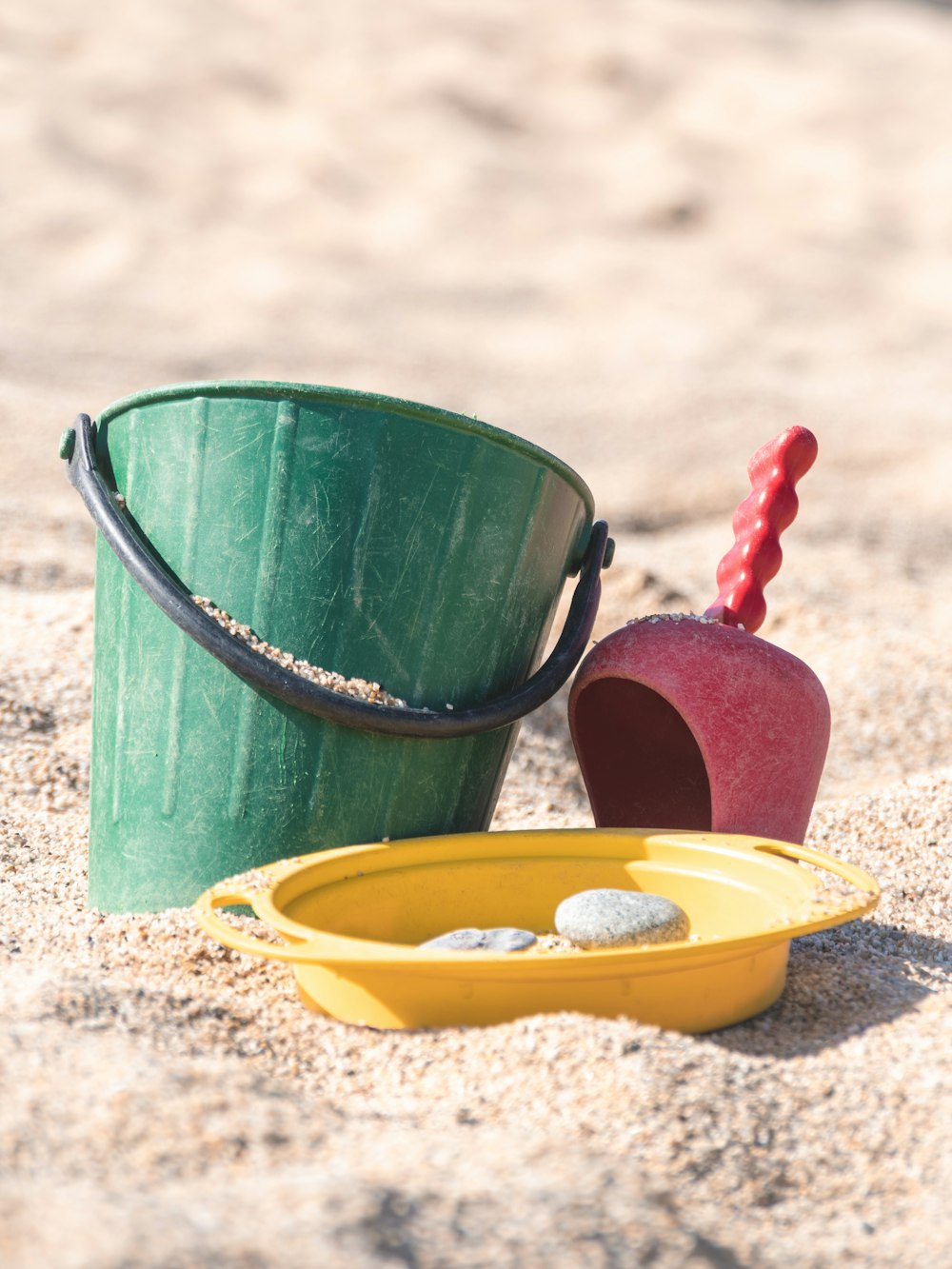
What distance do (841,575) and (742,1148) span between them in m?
3.33

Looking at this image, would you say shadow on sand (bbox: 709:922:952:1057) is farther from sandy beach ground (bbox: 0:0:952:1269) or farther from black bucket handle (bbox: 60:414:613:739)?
black bucket handle (bbox: 60:414:613:739)

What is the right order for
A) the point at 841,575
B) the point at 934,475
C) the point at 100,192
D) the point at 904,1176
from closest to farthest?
the point at 904,1176 < the point at 841,575 < the point at 934,475 < the point at 100,192

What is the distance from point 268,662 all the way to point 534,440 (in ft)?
14.4

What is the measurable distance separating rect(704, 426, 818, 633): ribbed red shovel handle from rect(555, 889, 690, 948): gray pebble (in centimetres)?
54

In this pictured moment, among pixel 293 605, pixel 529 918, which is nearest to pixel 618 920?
pixel 529 918

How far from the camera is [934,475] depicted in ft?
17.0

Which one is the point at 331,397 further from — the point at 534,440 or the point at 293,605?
the point at 534,440

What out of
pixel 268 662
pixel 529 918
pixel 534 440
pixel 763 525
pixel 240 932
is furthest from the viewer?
pixel 534 440

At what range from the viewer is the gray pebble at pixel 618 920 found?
4.62 ft

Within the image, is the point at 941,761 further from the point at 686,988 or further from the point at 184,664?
the point at 184,664

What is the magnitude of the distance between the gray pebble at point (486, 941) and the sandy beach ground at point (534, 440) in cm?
18

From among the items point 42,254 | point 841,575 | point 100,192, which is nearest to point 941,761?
point 841,575

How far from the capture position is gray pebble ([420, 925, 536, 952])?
4.66 feet

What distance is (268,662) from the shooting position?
4.83ft
